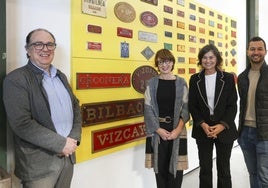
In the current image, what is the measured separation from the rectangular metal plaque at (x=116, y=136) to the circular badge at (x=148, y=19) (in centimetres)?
95

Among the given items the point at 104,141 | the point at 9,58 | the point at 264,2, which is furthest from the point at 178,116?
the point at 264,2

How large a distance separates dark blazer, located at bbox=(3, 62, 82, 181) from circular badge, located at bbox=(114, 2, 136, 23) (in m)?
1.02

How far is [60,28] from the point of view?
6.33 ft

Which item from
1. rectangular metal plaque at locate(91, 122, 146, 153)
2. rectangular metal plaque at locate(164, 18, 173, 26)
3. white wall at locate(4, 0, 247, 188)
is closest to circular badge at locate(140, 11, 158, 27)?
rectangular metal plaque at locate(164, 18, 173, 26)

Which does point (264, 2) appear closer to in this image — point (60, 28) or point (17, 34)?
point (60, 28)

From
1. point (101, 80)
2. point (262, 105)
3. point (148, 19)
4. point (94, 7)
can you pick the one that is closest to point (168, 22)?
point (148, 19)

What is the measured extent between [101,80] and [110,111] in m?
0.27

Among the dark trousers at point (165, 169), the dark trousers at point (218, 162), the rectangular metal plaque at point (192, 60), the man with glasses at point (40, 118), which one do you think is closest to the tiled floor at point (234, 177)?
the dark trousers at point (218, 162)

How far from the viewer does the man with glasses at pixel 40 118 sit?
4.74 feet

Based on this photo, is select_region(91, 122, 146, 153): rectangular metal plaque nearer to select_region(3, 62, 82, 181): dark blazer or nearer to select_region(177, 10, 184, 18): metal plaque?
select_region(3, 62, 82, 181): dark blazer

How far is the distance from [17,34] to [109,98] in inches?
34.5

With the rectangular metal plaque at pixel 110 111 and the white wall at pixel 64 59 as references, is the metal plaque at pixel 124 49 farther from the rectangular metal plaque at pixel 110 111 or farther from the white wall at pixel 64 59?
the white wall at pixel 64 59

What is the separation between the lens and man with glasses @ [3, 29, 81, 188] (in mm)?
1443

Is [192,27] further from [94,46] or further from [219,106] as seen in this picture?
[94,46]
